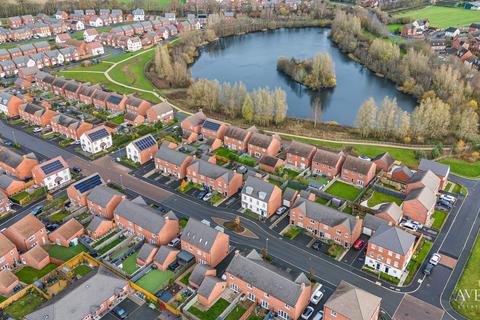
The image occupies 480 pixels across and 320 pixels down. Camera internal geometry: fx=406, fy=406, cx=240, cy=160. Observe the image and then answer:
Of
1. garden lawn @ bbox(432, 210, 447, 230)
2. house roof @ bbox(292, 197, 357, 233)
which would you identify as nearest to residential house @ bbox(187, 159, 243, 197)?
house roof @ bbox(292, 197, 357, 233)

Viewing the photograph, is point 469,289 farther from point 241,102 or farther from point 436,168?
point 241,102

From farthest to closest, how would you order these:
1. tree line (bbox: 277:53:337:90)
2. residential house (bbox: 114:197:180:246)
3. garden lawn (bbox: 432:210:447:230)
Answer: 1. tree line (bbox: 277:53:337:90)
2. garden lawn (bbox: 432:210:447:230)
3. residential house (bbox: 114:197:180:246)

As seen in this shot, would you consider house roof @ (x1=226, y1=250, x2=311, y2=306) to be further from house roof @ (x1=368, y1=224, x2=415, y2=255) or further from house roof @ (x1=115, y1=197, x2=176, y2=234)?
house roof @ (x1=115, y1=197, x2=176, y2=234)

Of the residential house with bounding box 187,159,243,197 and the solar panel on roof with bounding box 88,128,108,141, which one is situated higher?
the solar panel on roof with bounding box 88,128,108,141

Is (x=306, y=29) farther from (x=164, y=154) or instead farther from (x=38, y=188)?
(x=38, y=188)

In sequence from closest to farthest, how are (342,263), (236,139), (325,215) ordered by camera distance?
1. (342,263)
2. (325,215)
3. (236,139)

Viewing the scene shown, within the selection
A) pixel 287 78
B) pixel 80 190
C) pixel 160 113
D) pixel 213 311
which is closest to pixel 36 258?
pixel 80 190

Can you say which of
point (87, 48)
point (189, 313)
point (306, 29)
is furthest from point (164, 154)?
point (306, 29)
